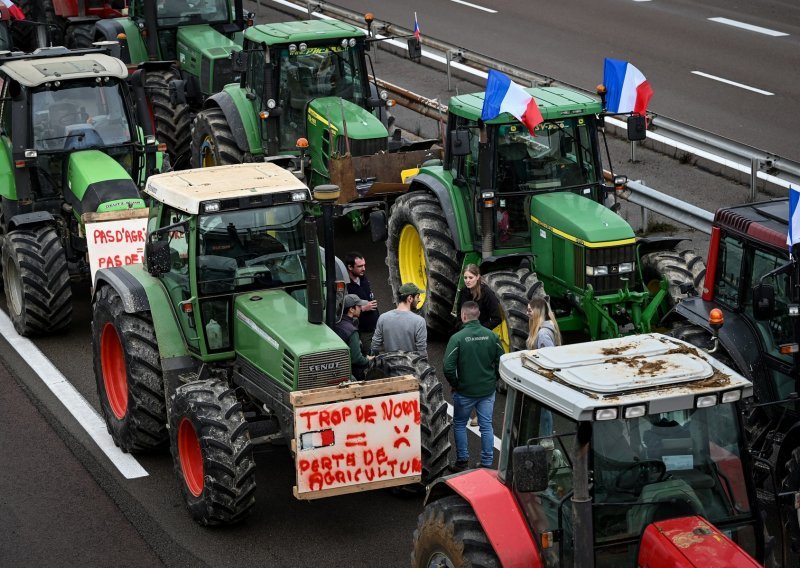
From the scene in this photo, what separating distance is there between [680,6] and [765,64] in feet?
17.4

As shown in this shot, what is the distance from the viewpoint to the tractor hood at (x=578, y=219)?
1409cm

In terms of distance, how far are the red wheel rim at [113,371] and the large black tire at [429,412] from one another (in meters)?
2.82

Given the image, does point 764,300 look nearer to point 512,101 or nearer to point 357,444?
point 357,444

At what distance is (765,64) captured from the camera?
26547 millimetres

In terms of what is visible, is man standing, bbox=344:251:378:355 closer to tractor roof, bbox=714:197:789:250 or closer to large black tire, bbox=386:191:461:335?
large black tire, bbox=386:191:461:335

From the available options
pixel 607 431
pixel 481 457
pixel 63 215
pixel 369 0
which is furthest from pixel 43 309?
pixel 369 0

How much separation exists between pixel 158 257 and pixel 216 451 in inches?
75.9

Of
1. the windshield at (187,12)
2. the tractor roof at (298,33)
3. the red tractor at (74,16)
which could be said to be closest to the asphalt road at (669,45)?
the red tractor at (74,16)

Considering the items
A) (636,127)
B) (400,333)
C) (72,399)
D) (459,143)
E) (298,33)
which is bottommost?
(72,399)

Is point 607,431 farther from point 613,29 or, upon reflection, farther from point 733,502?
point 613,29

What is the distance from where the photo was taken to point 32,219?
16156 mm

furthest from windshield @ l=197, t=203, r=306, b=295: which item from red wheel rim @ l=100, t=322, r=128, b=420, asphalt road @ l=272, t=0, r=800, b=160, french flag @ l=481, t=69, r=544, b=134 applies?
asphalt road @ l=272, t=0, r=800, b=160

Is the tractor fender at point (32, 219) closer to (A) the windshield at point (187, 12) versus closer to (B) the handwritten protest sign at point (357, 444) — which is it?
(B) the handwritten protest sign at point (357, 444)

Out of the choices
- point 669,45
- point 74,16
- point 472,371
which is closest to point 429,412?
point 472,371
